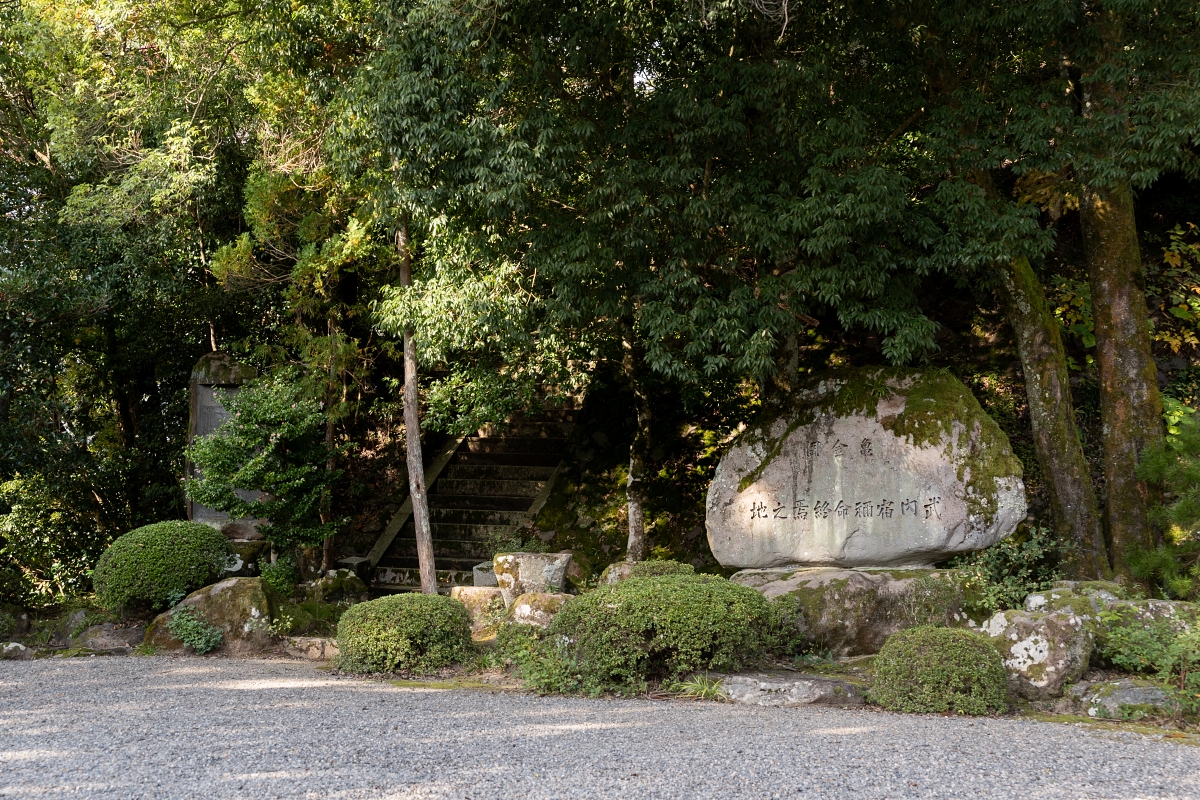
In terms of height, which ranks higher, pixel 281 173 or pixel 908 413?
Result: pixel 281 173

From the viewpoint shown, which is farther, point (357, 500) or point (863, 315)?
point (357, 500)

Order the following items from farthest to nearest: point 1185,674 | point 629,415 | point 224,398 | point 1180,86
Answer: point 629,415 < point 224,398 < point 1180,86 < point 1185,674

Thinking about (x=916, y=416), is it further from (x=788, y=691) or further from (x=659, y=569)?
(x=788, y=691)

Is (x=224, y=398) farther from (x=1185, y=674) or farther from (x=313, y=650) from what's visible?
(x=1185, y=674)

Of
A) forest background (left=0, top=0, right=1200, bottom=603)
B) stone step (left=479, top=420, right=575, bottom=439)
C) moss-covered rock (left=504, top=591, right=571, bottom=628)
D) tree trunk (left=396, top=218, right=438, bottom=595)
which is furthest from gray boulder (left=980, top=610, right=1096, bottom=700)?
stone step (left=479, top=420, right=575, bottom=439)

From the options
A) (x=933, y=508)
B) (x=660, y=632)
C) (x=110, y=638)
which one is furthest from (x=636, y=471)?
(x=110, y=638)

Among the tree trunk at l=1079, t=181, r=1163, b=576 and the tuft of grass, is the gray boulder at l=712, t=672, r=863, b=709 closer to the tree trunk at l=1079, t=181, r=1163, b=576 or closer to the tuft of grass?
the tuft of grass

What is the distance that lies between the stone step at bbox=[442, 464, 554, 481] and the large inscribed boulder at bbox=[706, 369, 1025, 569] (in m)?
4.62

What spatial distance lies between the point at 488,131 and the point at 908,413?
4.60 m

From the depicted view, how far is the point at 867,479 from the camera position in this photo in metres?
7.99

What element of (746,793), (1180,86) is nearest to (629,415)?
(1180,86)

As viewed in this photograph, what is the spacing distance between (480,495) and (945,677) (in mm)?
8119

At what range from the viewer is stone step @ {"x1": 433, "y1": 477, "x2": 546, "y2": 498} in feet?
41.5

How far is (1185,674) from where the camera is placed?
562 centimetres
